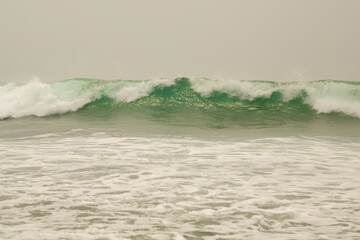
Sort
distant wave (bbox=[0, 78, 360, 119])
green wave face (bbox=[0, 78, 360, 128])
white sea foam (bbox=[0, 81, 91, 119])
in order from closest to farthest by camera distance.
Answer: green wave face (bbox=[0, 78, 360, 128])
distant wave (bbox=[0, 78, 360, 119])
white sea foam (bbox=[0, 81, 91, 119])

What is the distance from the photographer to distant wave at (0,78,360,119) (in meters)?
10.9

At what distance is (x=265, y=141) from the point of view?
258 inches

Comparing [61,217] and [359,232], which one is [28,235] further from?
[359,232]

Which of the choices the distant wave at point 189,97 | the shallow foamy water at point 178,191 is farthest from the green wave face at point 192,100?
the shallow foamy water at point 178,191

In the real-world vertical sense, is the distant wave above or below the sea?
above

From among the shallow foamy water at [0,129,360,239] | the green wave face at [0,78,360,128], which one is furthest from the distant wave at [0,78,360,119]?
the shallow foamy water at [0,129,360,239]

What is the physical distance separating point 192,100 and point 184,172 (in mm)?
7116

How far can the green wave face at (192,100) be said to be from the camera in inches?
407

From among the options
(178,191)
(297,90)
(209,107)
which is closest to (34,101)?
(209,107)

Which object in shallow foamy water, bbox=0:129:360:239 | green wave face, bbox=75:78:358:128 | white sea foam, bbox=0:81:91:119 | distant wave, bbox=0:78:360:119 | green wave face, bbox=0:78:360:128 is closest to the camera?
shallow foamy water, bbox=0:129:360:239

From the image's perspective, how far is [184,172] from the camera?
13.6 ft

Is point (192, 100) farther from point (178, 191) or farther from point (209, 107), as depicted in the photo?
point (178, 191)

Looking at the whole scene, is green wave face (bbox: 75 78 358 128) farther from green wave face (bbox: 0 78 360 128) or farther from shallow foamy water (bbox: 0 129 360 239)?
shallow foamy water (bbox: 0 129 360 239)

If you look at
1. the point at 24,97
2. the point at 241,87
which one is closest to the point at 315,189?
the point at 241,87
